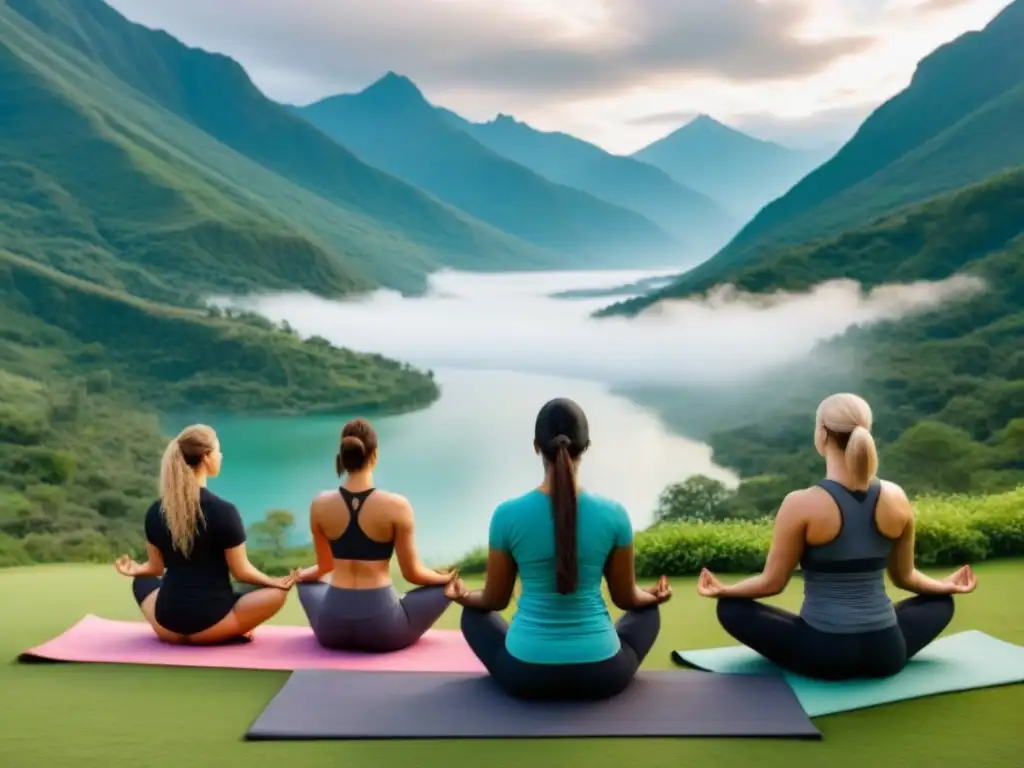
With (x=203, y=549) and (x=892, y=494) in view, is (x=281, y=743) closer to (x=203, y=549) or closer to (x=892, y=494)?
(x=203, y=549)

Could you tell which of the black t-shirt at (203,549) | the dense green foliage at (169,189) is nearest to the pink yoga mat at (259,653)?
the black t-shirt at (203,549)

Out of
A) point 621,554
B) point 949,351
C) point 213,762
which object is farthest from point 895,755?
point 949,351

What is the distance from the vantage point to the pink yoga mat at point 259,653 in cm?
528

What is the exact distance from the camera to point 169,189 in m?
122

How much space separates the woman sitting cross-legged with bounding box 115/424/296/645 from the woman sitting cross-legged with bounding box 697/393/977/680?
2.32m

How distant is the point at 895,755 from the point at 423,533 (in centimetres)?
→ 7057

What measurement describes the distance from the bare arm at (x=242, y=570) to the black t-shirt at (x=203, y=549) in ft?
0.11

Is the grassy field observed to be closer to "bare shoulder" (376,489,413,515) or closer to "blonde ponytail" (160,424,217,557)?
"blonde ponytail" (160,424,217,557)

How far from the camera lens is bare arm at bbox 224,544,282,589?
17.7 feet

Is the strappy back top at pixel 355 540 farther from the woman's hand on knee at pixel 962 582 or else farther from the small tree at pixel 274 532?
the small tree at pixel 274 532

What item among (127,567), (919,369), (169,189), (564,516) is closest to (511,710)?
(564,516)

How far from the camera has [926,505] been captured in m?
9.16

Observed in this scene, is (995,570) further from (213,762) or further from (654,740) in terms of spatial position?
(213,762)

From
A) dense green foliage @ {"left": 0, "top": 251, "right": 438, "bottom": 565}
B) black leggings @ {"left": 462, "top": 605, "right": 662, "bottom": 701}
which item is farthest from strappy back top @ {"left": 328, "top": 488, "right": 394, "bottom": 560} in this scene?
dense green foliage @ {"left": 0, "top": 251, "right": 438, "bottom": 565}
